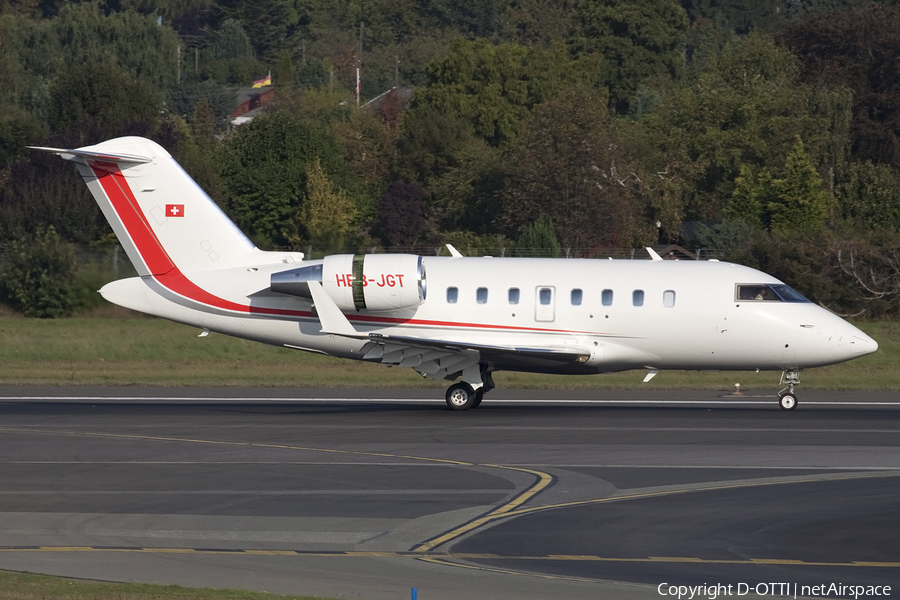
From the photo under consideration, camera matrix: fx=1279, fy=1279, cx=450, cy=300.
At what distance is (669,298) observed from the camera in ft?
85.9

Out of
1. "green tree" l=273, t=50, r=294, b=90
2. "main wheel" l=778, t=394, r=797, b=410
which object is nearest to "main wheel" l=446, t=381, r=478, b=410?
"main wheel" l=778, t=394, r=797, b=410

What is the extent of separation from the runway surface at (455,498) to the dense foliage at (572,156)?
17.4m

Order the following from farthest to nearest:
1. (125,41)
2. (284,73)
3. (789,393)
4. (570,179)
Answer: (284,73) < (125,41) < (570,179) < (789,393)

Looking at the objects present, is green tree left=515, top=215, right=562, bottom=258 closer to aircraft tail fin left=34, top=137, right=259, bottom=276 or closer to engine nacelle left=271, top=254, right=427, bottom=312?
aircraft tail fin left=34, top=137, right=259, bottom=276

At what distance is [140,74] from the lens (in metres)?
112

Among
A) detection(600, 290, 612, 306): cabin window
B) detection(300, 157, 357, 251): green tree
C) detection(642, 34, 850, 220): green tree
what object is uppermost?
detection(642, 34, 850, 220): green tree

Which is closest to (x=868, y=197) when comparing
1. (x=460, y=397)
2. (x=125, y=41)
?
(x=460, y=397)

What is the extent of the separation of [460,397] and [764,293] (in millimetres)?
6616

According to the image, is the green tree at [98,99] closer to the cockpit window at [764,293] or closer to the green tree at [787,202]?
the green tree at [787,202]

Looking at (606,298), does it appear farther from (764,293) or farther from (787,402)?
(787,402)

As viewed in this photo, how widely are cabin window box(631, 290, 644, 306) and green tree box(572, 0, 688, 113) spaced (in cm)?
7480

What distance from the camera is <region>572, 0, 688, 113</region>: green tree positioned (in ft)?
327

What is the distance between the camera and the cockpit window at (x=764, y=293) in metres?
26.3

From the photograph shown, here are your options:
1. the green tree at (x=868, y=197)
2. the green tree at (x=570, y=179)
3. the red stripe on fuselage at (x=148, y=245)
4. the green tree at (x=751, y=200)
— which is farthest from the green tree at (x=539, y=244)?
the red stripe on fuselage at (x=148, y=245)
